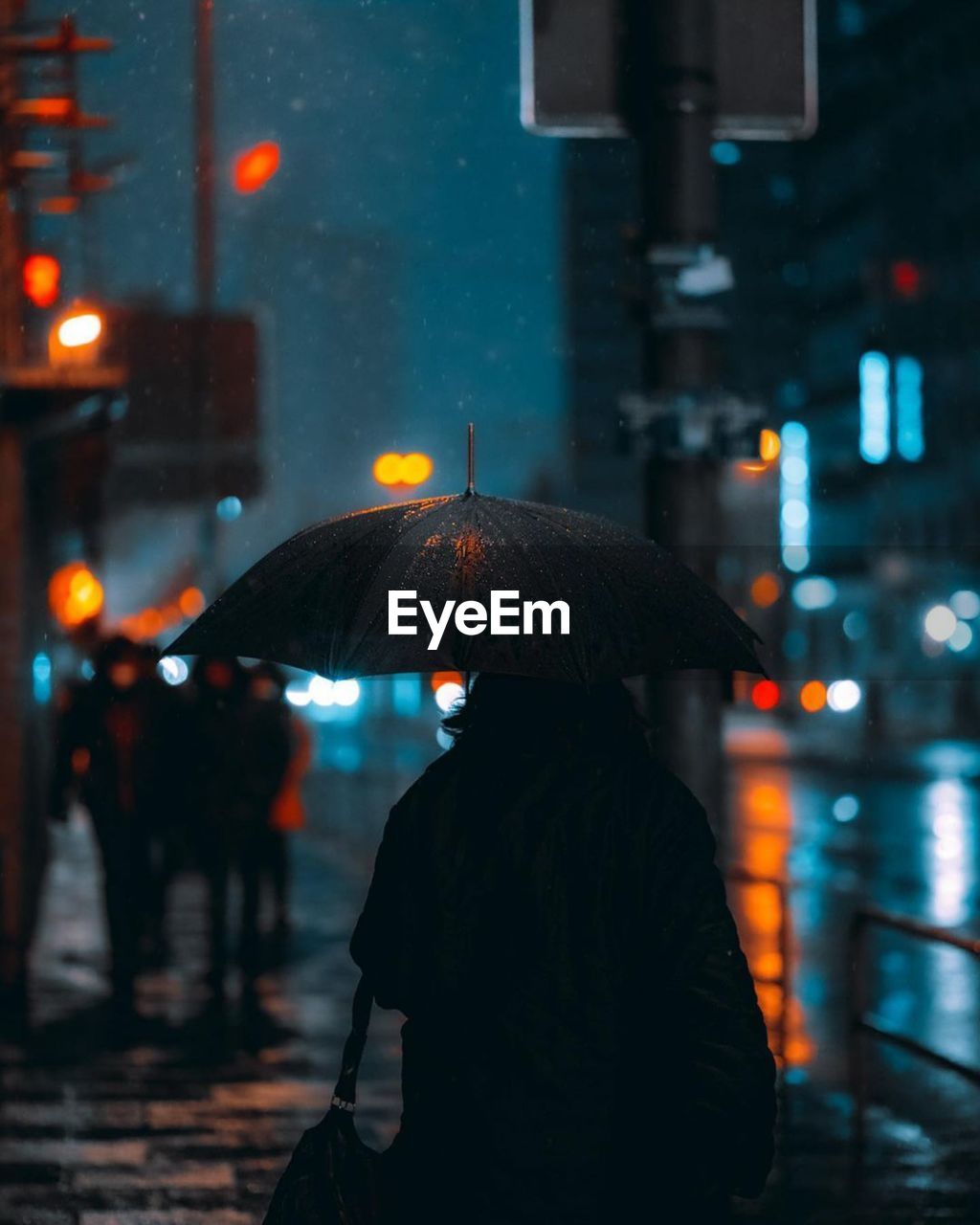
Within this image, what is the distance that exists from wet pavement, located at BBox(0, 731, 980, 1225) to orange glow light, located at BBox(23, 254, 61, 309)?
10.7ft

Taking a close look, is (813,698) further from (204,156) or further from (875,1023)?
(875,1023)

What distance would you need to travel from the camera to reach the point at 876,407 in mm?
100688

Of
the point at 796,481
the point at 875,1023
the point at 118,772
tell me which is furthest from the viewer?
the point at 796,481

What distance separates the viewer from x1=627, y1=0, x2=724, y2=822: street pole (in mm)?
5965

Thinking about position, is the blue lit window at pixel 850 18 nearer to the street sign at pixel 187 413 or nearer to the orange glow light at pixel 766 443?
the street sign at pixel 187 413

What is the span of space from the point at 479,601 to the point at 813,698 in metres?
60.4

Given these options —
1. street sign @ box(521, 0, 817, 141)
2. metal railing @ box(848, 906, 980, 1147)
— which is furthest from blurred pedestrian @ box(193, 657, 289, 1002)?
street sign @ box(521, 0, 817, 141)

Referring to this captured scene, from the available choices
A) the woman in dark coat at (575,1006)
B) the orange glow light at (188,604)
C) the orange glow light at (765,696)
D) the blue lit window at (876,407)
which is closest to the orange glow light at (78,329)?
the woman in dark coat at (575,1006)

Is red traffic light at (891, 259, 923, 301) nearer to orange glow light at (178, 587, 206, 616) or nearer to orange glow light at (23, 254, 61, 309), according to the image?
orange glow light at (23, 254, 61, 309)

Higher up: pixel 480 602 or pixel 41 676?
pixel 480 602

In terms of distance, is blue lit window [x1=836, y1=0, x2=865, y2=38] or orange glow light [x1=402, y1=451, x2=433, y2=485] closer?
orange glow light [x1=402, y1=451, x2=433, y2=485]

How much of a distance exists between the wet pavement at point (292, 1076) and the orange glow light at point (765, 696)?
49263mm

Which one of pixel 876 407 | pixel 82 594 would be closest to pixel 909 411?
pixel 876 407

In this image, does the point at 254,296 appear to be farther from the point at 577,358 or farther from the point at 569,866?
the point at 577,358
